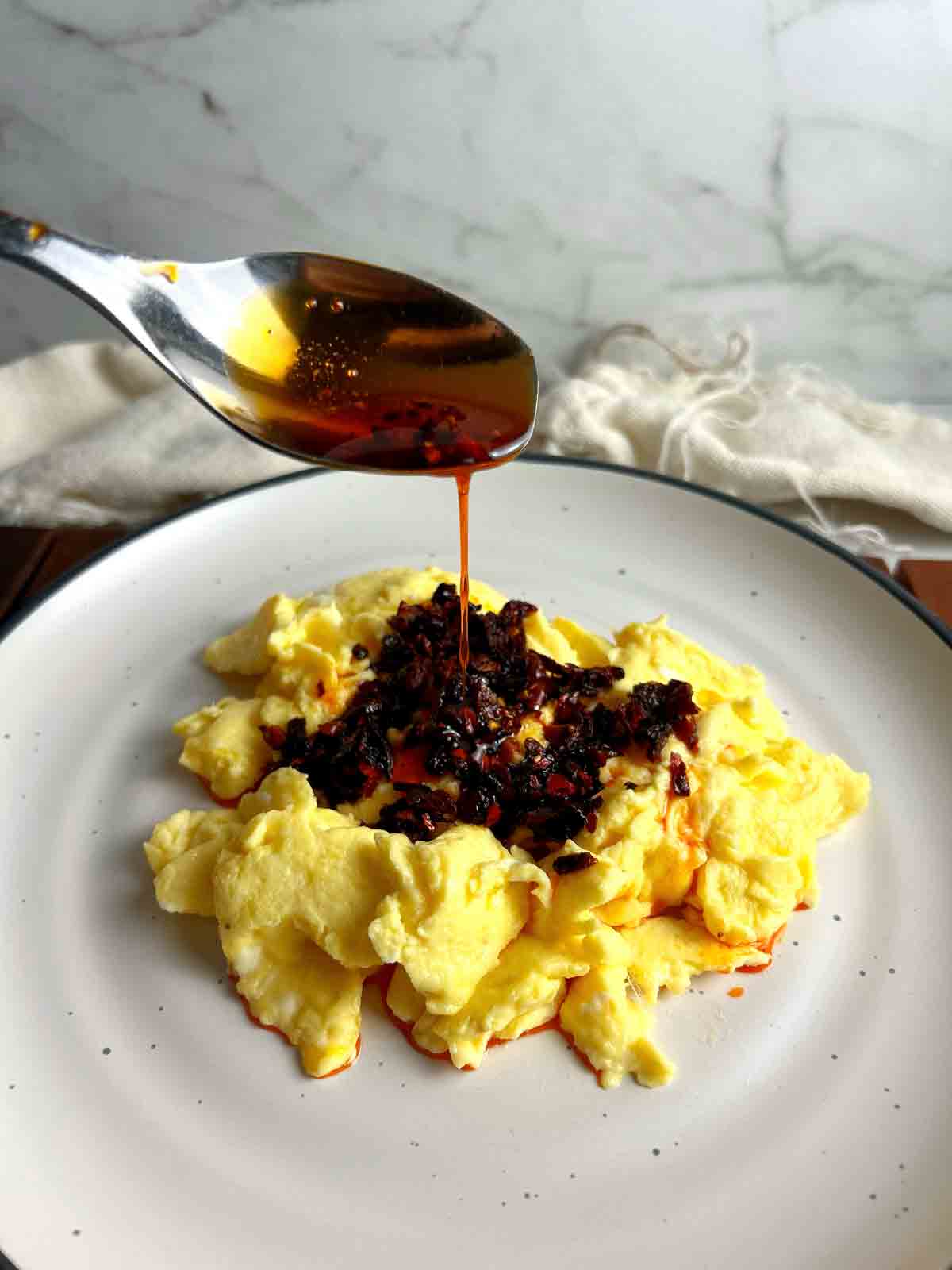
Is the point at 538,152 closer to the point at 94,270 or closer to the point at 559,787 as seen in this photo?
the point at 94,270

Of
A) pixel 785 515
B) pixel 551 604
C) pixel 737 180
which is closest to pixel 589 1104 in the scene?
pixel 551 604

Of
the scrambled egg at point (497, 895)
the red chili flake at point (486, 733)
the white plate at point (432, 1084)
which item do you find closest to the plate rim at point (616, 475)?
the white plate at point (432, 1084)

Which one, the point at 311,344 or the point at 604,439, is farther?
the point at 604,439

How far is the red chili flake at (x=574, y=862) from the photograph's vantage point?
211 cm

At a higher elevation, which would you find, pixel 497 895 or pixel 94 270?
pixel 94 270

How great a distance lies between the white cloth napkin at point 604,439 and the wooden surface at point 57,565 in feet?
0.88

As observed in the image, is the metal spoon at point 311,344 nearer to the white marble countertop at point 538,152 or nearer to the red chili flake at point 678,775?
the red chili flake at point 678,775

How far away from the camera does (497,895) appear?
82.6 inches

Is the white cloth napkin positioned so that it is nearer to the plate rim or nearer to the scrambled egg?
the plate rim

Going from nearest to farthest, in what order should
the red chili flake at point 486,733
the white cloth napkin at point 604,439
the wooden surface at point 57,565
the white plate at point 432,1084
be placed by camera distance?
the white plate at point 432,1084 → the red chili flake at point 486,733 → the wooden surface at point 57,565 → the white cloth napkin at point 604,439

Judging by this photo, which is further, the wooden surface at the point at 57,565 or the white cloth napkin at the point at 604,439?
the white cloth napkin at the point at 604,439

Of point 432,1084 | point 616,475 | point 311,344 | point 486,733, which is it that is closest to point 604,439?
point 616,475

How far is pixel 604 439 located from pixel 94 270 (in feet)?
5.84

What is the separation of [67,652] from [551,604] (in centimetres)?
114
